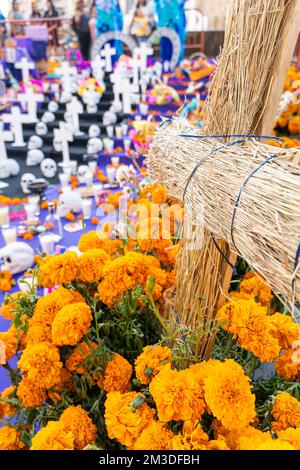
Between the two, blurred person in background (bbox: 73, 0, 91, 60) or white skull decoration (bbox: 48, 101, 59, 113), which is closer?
Answer: white skull decoration (bbox: 48, 101, 59, 113)

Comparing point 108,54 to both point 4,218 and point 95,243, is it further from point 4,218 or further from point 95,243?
point 95,243

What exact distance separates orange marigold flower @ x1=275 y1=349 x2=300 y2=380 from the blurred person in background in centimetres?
632

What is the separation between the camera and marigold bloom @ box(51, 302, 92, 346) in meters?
0.75

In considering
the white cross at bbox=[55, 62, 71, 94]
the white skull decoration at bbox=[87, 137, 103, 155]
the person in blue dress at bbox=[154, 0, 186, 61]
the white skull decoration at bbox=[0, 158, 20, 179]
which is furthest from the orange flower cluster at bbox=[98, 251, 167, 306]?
the person in blue dress at bbox=[154, 0, 186, 61]

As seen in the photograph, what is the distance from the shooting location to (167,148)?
32.9 inches

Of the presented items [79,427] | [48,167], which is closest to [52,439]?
[79,427]

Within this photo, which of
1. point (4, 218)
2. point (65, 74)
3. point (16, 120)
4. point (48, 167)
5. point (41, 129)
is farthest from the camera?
point (65, 74)

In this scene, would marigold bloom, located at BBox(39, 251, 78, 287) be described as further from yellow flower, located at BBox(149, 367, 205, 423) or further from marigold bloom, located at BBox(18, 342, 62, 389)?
yellow flower, located at BBox(149, 367, 205, 423)

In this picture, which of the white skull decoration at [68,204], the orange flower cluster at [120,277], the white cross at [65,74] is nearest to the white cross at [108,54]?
the white cross at [65,74]

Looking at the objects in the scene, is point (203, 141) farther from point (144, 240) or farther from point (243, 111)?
point (144, 240)

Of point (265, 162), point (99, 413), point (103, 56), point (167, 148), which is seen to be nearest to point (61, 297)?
point (99, 413)

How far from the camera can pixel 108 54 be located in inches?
226

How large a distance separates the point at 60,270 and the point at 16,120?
3.41 m
